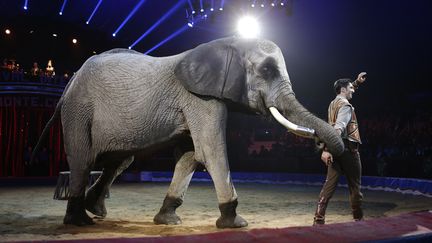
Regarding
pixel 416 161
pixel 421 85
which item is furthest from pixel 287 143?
pixel 421 85

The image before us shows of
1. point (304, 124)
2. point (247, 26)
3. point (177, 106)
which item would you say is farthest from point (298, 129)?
point (247, 26)

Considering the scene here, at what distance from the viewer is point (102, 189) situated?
5816 millimetres

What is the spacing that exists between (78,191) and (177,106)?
4.83 ft

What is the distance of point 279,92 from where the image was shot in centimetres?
474

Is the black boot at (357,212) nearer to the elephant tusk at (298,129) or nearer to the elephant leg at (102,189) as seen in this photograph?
the elephant tusk at (298,129)

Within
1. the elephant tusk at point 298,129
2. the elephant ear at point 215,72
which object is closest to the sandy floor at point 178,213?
the elephant tusk at point 298,129

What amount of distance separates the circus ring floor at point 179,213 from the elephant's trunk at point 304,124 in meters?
0.71

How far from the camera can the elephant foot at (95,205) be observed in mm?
5672

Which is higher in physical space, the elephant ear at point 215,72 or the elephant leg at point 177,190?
the elephant ear at point 215,72

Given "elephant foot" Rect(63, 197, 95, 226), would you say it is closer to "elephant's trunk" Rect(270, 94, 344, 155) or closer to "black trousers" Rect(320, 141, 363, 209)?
"elephant's trunk" Rect(270, 94, 344, 155)

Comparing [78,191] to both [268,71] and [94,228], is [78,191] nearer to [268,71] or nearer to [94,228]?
[94,228]

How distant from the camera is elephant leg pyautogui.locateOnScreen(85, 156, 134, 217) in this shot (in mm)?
5691

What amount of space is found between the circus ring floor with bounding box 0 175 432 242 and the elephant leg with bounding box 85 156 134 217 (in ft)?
0.59

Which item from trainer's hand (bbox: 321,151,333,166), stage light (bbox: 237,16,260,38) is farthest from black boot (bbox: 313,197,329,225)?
stage light (bbox: 237,16,260,38)
